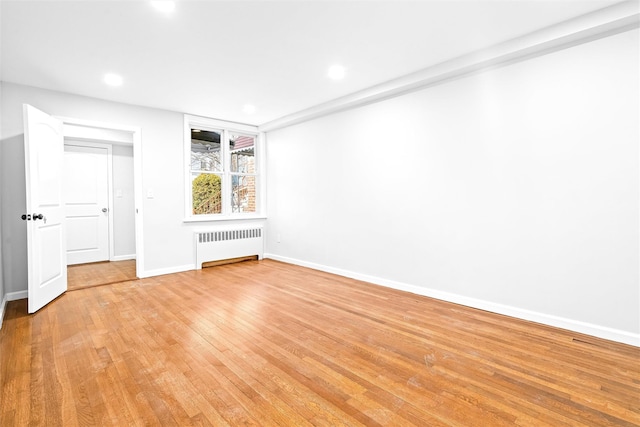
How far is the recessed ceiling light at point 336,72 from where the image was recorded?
333cm

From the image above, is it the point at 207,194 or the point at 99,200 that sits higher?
the point at 207,194

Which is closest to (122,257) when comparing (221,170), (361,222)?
(221,170)

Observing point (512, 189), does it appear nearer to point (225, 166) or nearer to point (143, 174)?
point (225, 166)

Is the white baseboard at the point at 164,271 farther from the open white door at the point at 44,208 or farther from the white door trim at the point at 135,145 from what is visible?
the open white door at the point at 44,208

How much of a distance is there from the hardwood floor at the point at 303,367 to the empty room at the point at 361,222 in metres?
0.02

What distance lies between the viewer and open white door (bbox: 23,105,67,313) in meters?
3.18

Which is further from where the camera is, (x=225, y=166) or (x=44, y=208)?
(x=225, y=166)

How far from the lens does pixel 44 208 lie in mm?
3406

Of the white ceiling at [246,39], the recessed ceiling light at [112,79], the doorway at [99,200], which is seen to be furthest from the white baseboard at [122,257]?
the recessed ceiling light at [112,79]

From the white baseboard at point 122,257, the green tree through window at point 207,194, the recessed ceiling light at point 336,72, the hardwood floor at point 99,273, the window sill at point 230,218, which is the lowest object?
the hardwood floor at point 99,273

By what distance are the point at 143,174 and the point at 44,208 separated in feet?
4.47

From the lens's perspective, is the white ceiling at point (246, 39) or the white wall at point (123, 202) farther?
the white wall at point (123, 202)

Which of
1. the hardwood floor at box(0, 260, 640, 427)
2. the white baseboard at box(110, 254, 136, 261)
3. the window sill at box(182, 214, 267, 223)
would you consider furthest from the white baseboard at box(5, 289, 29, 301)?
the white baseboard at box(110, 254, 136, 261)

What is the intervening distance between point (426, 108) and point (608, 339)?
2.74m
